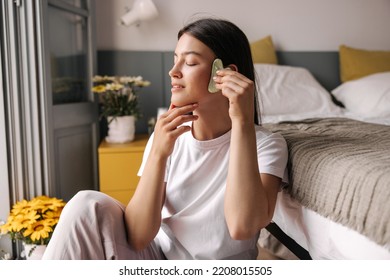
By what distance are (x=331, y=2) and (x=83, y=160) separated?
1.93 meters

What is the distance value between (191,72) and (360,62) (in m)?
1.95

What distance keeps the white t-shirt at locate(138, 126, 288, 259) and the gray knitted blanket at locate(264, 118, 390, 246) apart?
2.2 inches

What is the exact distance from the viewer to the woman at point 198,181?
80cm

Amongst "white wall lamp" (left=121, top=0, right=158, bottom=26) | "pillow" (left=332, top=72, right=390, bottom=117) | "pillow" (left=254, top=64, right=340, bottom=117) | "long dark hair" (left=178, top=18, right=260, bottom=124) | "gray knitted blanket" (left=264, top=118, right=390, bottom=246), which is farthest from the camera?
"white wall lamp" (left=121, top=0, right=158, bottom=26)

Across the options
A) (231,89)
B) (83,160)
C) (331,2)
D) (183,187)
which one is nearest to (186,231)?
(183,187)

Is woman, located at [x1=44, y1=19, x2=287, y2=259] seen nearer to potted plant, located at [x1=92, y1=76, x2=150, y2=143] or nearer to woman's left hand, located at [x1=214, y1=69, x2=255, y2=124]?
woman's left hand, located at [x1=214, y1=69, x2=255, y2=124]

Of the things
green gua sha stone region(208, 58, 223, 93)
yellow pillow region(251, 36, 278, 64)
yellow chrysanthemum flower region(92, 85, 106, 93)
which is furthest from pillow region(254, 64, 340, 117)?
green gua sha stone region(208, 58, 223, 93)

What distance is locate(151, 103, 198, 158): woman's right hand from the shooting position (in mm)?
882

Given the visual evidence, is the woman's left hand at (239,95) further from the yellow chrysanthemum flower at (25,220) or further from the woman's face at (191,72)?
the yellow chrysanthemum flower at (25,220)

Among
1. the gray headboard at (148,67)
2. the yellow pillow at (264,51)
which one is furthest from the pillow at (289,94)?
the gray headboard at (148,67)

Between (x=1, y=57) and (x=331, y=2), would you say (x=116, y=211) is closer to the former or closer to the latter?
(x=1, y=57)

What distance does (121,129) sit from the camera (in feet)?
6.95

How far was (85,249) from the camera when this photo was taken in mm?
799
